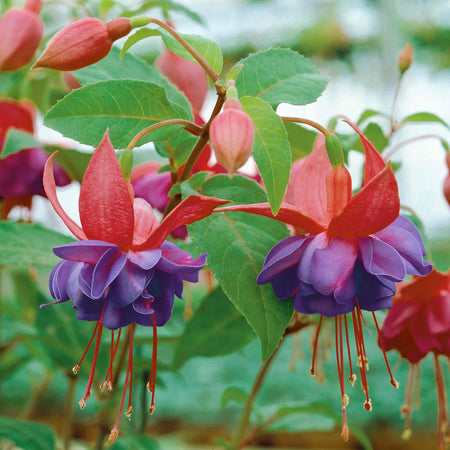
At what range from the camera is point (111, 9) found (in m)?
0.73

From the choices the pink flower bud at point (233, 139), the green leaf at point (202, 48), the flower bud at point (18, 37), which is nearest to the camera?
the pink flower bud at point (233, 139)

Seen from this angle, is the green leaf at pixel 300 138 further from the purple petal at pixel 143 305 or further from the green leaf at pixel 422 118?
the purple petal at pixel 143 305

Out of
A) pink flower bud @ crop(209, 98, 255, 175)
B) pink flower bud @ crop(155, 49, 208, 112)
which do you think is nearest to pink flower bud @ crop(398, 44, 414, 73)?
pink flower bud @ crop(155, 49, 208, 112)

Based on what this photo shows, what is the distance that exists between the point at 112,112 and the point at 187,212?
12 cm

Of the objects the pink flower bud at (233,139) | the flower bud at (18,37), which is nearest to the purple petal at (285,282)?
the pink flower bud at (233,139)

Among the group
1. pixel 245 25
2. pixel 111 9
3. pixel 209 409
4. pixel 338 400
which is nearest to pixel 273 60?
pixel 111 9

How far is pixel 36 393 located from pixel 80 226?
2.16 feet

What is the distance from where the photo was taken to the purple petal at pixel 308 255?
0.38 metres

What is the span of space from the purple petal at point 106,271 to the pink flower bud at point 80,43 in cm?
14

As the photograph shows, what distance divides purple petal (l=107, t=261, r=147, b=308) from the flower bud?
12.2 inches

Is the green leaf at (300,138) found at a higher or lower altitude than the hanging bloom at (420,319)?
higher

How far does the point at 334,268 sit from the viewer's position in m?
0.37

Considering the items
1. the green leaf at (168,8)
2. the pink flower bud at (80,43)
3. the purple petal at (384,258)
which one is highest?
the green leaf at (168,8)

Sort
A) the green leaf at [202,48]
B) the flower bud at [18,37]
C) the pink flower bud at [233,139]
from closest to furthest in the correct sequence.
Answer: the pink flower bud at [233,139]
the green leaf at [202,48]
the flower bud at [18,37]
